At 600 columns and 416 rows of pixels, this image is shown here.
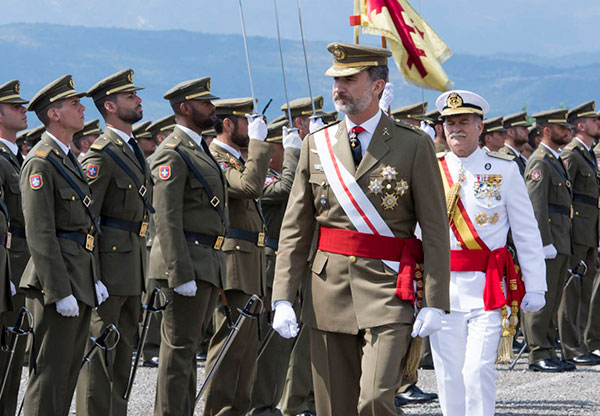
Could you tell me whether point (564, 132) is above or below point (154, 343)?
above

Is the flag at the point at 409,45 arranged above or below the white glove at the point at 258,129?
above

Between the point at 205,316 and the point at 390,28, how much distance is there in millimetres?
3562

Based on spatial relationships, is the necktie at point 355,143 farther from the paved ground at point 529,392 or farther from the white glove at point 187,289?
the paved ground at point 529,392

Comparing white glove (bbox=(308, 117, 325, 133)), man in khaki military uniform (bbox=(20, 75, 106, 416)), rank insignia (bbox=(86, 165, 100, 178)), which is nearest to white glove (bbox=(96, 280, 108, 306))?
man in khaki military uniform (bbox=(20, 75, 106, 416))

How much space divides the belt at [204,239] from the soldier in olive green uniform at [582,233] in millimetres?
5054

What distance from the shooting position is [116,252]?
7.33 metres

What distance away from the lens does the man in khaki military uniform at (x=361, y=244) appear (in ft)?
18.1

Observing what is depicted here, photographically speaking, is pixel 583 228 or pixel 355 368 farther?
pixel 583 228

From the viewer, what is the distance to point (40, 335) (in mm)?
6750

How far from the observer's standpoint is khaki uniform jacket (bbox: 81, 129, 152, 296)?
7.28 metres

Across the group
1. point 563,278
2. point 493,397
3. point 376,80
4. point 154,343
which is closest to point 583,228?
point 563,278

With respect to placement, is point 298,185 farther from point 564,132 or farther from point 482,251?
point 564,132

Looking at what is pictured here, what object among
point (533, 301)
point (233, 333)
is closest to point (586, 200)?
point (533, 301)

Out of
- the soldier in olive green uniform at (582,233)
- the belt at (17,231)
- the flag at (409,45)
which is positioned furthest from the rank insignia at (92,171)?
the soldier in olive green uniform at (582,233)
